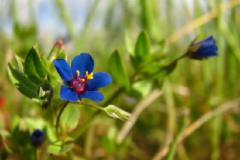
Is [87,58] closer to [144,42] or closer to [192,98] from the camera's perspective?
[144,42]

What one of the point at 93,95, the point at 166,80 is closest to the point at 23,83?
the point at 93,95

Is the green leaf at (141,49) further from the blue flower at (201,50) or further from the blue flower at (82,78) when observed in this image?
the blue flower at (82,78)

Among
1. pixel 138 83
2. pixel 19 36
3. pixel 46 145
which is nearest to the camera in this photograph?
pixel 46 145

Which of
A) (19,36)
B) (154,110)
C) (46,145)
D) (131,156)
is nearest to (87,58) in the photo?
(46,145)

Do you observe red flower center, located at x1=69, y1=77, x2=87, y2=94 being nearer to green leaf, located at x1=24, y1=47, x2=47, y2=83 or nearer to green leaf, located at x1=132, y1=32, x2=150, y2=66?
green leaf, located at x1=24, y1=47, x2=47, y2=83

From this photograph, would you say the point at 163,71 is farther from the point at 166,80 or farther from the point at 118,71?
the point at 166,80

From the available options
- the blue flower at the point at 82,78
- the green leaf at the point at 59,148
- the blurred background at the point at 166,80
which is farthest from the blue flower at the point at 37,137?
the blurred background at the point at 166,80
